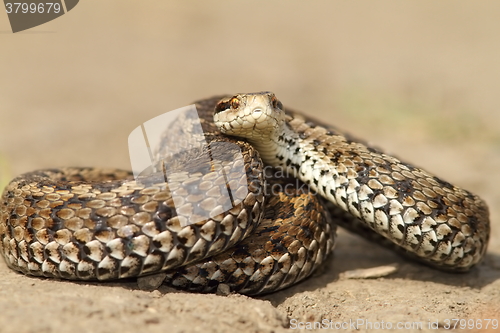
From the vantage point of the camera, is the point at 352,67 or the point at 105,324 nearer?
the point at 105,324

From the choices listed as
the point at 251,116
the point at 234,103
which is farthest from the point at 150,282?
the point at 234,103

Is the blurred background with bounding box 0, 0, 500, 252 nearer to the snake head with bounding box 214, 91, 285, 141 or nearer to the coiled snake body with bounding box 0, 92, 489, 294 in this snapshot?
the coiled snake body with bounding box 0, 92, 489, 294

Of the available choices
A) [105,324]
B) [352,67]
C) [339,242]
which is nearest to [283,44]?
[352,67]

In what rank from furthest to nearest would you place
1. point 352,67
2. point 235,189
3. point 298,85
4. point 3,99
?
1. point 352,67
2. point 298,85
3. point 3,99
4. point 235,189

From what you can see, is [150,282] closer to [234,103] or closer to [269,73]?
[234,103]

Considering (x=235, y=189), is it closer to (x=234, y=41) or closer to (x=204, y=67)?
(x=204, y=67)

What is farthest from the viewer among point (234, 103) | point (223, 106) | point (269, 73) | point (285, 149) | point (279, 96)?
point (269, 73)

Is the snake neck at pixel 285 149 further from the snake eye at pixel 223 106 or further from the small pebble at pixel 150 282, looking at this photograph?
the small pebble at pixel 150 282
